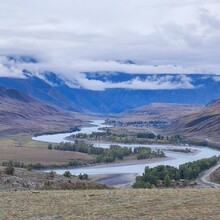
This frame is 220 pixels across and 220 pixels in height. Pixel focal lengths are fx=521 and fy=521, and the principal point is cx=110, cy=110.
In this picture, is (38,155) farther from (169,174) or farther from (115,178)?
(169,174)

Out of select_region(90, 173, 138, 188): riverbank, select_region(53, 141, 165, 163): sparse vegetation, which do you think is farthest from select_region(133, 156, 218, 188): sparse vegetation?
select_region(53, 141, 165, 163): sparse vegetation

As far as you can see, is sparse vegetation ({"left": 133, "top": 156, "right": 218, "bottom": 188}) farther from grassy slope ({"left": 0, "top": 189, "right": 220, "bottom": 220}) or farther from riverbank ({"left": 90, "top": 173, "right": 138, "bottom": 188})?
grassy slope ({"left": 0, "top": 189, "right": 220, "bottom": 220})

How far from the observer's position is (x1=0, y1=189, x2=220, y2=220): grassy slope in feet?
79.3

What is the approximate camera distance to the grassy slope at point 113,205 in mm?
24156

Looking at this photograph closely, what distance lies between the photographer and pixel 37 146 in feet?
600

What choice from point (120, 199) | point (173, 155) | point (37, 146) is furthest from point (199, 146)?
point (120, 199)

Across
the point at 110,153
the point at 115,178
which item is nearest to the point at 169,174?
the point at 115,178

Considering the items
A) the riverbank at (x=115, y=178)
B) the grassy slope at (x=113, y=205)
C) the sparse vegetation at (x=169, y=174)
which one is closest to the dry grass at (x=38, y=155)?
the riverbank at (x=115, y=178)

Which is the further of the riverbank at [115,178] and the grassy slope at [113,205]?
the riverbank at [115,178]

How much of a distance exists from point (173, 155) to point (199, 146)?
122 feet

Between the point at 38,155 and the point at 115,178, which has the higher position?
the point at 38,155

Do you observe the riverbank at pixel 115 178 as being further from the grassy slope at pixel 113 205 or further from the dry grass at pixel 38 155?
the grassy slope at pixel 113 205

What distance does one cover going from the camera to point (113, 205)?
2683 centimetres

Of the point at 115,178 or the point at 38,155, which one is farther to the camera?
the point at 38,155
